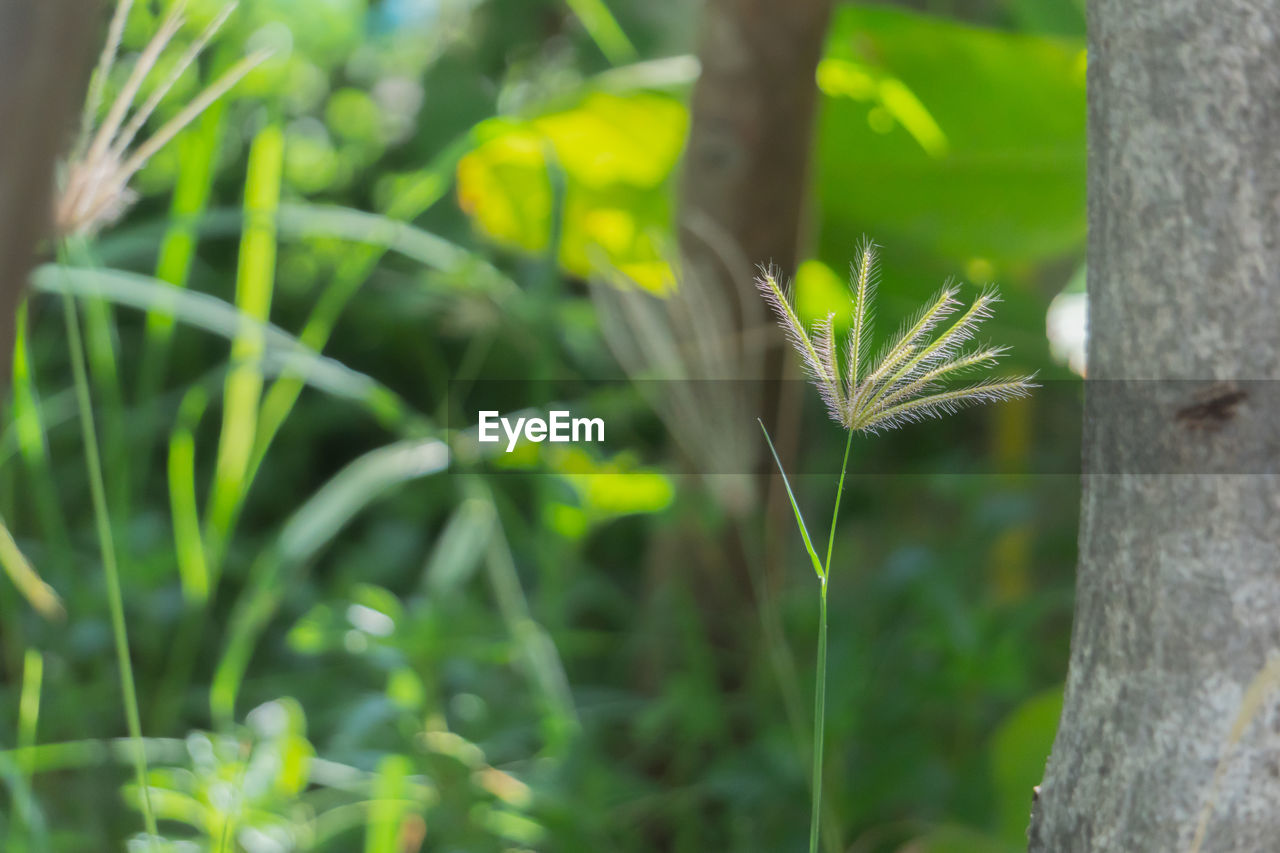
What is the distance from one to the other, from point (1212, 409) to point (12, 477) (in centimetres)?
100

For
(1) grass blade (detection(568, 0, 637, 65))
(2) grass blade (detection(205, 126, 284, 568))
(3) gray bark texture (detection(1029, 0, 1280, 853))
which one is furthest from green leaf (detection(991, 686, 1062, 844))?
(1) grass blade (detection(568, 0, 637, 65))

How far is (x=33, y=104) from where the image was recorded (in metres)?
0.21

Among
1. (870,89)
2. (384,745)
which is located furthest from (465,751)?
(870,89)

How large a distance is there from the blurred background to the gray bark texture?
0.31 metres

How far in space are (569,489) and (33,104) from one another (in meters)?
0.47

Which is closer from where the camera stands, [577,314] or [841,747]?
[841,747]

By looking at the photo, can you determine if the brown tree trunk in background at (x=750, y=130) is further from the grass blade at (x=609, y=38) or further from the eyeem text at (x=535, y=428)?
the grass blade at (x=609, y=38)

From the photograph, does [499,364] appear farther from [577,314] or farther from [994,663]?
[994,663]

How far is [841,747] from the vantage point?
0.73 m

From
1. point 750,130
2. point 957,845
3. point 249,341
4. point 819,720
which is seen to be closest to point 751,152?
point 750,130

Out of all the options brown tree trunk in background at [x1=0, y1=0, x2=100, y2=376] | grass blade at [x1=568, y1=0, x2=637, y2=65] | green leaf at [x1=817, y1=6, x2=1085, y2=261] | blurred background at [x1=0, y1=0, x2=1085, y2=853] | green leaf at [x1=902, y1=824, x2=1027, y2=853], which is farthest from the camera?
grass blade at [x1=568, y1=0, x2=637, y2=65]

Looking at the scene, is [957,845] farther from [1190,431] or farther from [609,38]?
[609,38]

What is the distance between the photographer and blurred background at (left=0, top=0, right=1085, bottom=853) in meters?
0.67

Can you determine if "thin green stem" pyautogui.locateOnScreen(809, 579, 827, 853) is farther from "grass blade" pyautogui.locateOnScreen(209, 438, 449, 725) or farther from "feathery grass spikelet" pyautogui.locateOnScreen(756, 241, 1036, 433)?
"grass blade" pyautogui.locateOnScreen(209, 438, 449, 725)
